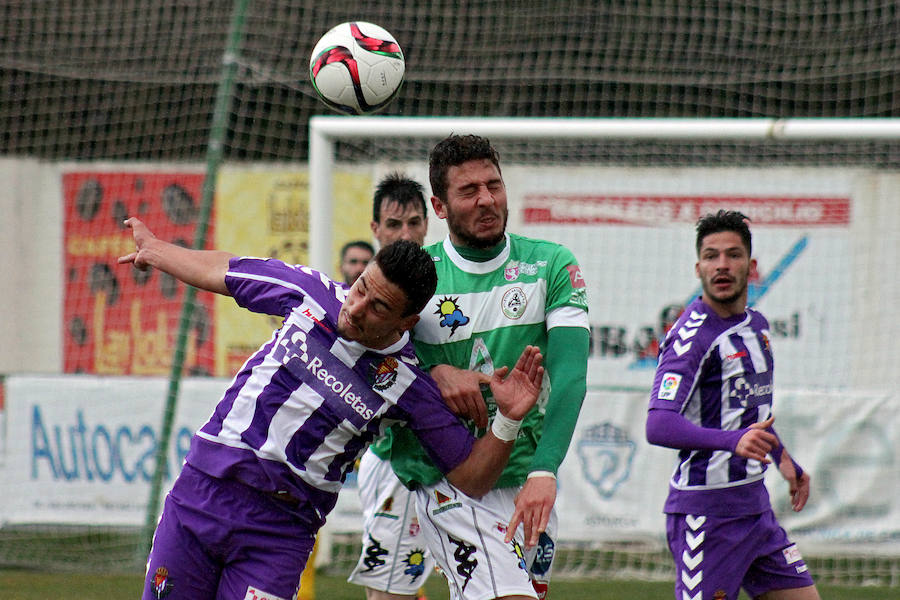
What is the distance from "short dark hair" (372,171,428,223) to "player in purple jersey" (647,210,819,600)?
1478 millimetres

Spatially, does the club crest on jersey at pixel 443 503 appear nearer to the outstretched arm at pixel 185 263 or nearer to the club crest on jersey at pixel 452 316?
the club crest on jersey at pixel 452 316

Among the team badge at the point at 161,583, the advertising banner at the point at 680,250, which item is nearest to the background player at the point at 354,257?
the team badge at the point at 161,583

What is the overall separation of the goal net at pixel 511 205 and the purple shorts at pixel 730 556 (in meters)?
2.83

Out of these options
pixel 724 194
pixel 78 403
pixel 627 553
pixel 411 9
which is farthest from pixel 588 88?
pixel 78 403

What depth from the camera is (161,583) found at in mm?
3404

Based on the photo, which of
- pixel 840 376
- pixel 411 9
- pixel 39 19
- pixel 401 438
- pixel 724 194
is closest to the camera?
pixel 401 438

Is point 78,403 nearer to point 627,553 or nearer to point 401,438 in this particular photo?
point 627,553

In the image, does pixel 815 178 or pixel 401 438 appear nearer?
pixel 401 438

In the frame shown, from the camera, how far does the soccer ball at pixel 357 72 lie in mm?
4574

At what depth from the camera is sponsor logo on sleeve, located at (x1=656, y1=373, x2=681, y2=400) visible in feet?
14.5

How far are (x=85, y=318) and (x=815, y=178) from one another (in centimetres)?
717

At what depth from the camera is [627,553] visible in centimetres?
799

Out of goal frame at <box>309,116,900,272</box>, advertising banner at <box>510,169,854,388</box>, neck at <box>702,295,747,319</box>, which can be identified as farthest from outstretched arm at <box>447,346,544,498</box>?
advertising banner at <box>510,169,854,388</box>

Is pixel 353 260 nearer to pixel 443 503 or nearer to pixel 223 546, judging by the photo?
pixel 443 503
